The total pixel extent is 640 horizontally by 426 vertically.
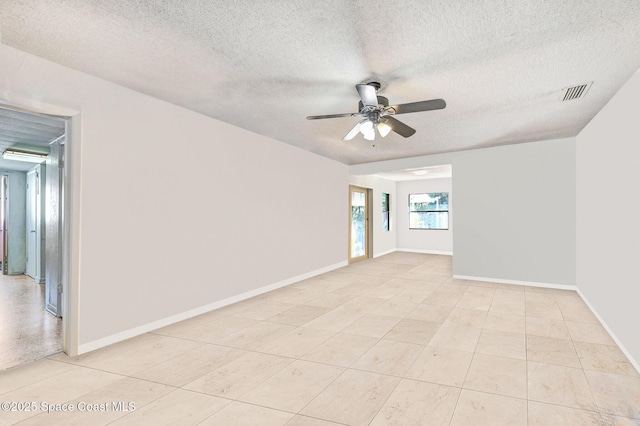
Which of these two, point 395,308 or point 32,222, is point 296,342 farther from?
point 32,222

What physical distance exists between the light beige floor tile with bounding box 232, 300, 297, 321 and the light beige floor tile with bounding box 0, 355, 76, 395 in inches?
68.2

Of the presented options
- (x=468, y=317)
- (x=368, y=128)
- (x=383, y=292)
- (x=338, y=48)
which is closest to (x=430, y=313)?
(x=468, y=317)

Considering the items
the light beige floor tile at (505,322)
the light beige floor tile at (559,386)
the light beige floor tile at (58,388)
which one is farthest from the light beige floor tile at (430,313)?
the light beige floor tile at (58,388)

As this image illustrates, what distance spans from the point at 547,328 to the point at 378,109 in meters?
2.99

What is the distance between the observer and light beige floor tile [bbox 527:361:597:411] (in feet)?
7.10

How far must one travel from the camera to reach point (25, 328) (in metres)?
3.56

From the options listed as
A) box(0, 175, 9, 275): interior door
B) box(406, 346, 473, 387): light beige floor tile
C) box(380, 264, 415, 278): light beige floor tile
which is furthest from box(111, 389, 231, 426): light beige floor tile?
box(0, 175, 9, 275): interior door

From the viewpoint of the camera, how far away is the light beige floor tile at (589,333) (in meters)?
3.20

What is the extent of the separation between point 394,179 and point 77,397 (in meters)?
9.19

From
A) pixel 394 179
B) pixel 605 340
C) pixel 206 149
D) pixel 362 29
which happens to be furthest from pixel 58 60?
pixel 394 179

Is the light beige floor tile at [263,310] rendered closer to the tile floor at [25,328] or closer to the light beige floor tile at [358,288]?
the light beige floor tile at [358,288]

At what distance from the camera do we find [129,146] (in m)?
3.22

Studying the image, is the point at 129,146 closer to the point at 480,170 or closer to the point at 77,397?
the point at 77,397

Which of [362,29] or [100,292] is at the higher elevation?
[362,29]
